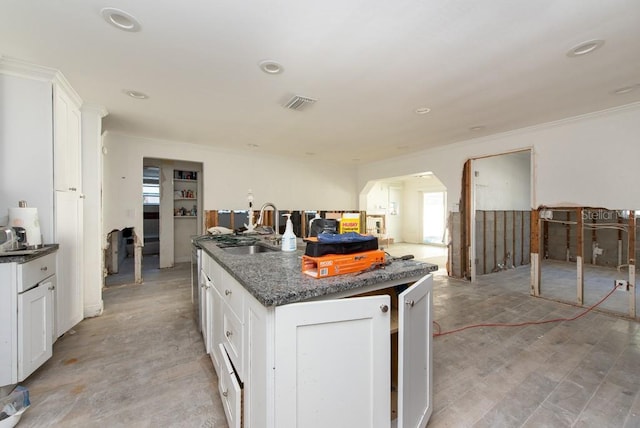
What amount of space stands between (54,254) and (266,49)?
2460 mm

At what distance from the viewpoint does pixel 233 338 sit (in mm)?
1439

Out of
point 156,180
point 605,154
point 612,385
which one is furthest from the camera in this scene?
point 156,180

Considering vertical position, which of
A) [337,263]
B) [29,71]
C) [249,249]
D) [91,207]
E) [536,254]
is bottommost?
[536,254]

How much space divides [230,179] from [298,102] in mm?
2921

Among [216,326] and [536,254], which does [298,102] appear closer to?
[216,326]

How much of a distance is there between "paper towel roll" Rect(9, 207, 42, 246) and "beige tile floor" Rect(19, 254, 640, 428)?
40.3 inches

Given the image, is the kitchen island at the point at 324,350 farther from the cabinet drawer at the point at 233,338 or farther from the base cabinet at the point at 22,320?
the base cabinet at the point at 22,320

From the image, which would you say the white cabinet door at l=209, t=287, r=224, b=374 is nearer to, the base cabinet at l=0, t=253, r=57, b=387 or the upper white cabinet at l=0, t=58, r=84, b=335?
the base cabinet at l=0, t=253, r=57, b=387

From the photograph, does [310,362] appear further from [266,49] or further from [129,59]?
[129,59]

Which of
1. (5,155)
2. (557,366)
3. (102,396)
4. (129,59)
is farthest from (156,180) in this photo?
(557,366)

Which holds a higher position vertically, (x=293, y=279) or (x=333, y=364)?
(x=293, y=279)

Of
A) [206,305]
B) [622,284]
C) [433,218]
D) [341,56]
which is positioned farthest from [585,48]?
[433,218]

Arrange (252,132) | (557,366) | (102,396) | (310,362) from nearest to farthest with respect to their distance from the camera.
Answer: (310,362), (102,396), (557,366), (252,132)

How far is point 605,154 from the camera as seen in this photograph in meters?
3.24
